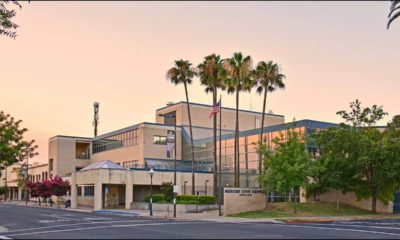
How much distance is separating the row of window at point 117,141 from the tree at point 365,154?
33.7 meters

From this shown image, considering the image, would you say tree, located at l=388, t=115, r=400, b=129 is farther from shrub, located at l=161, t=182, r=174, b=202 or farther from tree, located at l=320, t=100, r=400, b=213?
shrub, located at l=161, t=182, r=174, b=202

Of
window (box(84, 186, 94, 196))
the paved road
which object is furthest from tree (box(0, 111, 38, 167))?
window (box(84, 186, 94, 196))

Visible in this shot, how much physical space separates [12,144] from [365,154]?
113ft

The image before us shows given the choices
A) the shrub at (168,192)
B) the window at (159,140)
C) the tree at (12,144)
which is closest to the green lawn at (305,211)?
the shrub at (168,192)

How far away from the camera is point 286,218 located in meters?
41.4

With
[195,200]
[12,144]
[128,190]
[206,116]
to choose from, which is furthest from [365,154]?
[206,116]

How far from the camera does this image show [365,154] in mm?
48125

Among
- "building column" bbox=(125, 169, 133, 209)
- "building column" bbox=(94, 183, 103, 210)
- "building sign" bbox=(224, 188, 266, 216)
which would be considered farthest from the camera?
"building column" bbox=(125, 169, 133, 209)

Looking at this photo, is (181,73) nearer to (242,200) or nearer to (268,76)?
(268,76)

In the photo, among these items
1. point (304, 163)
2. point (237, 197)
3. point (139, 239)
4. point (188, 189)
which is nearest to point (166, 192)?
point (188, 189)

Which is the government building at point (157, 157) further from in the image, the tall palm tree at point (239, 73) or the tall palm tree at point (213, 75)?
the tall palm tree at point (239, 73)

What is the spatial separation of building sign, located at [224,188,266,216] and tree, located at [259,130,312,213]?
1.49 meters

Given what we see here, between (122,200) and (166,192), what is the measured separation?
47.4 feet

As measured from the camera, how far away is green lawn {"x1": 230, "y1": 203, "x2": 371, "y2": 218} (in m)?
44.3
